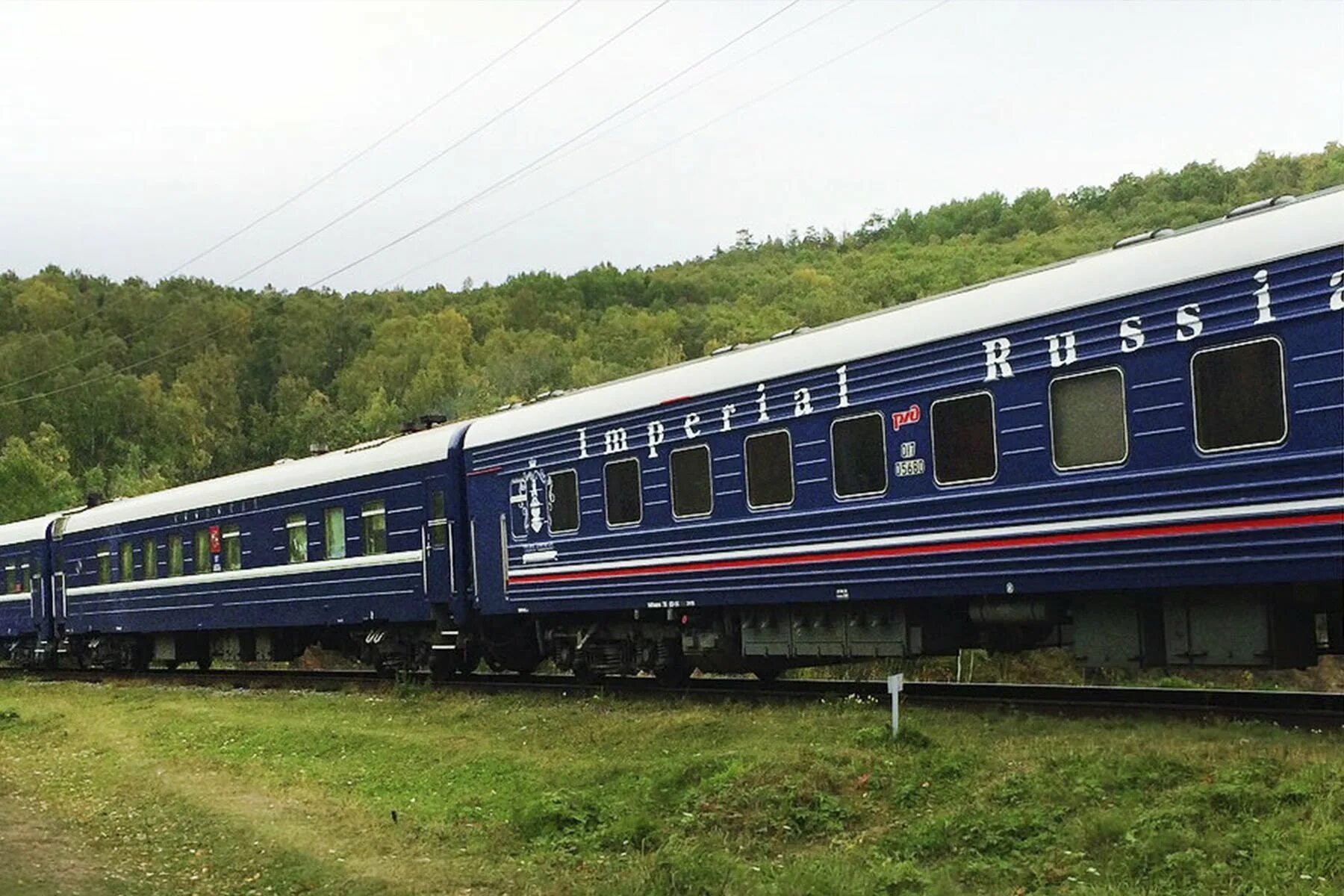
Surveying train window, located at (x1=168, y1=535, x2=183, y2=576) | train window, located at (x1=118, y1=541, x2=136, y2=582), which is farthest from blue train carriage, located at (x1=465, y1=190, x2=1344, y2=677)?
train window, located at (x1=118, y1=541, x2=136, y2=582)

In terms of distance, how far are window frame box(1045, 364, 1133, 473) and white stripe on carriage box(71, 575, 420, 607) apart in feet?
37.3

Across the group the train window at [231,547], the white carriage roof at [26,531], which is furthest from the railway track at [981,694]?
the white carriage roof at [26,531]

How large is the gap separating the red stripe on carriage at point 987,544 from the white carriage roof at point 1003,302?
1.79 meters

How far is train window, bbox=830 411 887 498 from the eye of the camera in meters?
14.6

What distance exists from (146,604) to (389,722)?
45.1 feet

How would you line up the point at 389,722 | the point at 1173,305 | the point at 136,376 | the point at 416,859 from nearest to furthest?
the point at 416,859, the point at 1173,305, the point at 389,722, the point at 136,376

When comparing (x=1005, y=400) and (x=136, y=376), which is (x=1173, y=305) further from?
(x=136, y=376)

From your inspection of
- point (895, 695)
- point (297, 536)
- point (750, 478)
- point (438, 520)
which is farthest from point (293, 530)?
point (895, 695)

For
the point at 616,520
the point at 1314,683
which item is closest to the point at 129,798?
the point at 616,520

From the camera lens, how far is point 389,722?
17.9 metres

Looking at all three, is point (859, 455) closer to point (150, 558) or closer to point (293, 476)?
point (293, 476)

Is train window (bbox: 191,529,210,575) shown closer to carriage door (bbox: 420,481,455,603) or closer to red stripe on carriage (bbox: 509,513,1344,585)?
carriage door (bbox: 420,481,455,603)

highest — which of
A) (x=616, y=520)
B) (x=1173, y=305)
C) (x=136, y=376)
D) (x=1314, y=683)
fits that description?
(x=136, y=376)

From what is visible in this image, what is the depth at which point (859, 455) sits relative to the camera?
14812 mm
